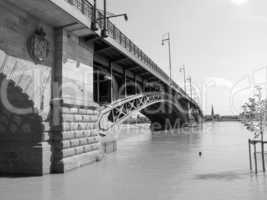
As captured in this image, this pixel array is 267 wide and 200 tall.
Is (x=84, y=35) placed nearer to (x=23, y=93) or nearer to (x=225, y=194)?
(x=23, y=93)

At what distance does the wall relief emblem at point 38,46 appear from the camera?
12820mm

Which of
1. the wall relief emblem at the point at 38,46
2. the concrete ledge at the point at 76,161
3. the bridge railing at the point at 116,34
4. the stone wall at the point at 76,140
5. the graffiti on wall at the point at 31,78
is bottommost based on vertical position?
the concrete ledge at the point at 76,161

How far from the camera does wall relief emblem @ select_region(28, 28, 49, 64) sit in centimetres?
1282

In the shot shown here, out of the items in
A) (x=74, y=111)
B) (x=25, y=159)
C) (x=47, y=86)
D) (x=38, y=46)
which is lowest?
(x=25, y=159)

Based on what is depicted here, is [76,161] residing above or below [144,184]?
above

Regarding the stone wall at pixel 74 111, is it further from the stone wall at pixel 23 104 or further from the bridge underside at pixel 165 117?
the bridge underside at pixel 165 117

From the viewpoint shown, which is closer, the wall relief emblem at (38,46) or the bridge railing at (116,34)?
the wall relief emblem at (38,46)

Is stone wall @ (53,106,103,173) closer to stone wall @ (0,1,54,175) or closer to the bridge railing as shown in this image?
stone wall @ (0,1,54,175)

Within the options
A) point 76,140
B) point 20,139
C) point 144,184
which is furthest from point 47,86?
point 144,184

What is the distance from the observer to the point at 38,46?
13297mm

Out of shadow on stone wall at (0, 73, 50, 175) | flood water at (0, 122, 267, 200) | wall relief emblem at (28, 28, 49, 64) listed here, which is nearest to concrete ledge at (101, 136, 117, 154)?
flood water at (0, 122, 267, 200)

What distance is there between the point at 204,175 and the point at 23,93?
8.54 m

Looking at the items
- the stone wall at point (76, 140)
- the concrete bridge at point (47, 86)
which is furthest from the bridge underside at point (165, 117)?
the concrete bridge at point (47, 86)

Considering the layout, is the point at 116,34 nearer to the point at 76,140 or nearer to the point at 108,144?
the point at 108,144
